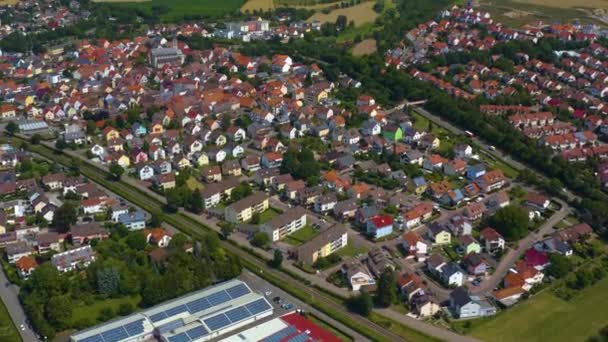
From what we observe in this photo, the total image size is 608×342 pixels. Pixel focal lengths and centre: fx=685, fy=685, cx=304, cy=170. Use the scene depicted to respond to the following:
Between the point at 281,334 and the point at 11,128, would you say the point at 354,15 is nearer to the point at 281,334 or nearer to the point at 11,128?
the point at 11,128

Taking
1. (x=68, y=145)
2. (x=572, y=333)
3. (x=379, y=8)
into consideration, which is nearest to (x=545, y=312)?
(x=572, y=333)

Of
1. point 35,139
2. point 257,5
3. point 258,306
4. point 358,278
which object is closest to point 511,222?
point 358,278

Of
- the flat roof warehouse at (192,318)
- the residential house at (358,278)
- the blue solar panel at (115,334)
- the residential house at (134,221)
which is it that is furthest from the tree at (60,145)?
the residential house at (358,278)

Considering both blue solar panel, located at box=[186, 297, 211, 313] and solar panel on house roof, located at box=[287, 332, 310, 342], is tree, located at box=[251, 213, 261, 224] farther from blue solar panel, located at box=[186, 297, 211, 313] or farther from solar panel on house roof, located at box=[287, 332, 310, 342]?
solar panel on house roof, located at box=[287, 332, 310, 342]

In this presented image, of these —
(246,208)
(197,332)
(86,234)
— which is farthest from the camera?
(246,208)

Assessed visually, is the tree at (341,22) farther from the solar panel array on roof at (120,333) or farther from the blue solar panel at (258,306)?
the solar panel array on roof at (120,333)

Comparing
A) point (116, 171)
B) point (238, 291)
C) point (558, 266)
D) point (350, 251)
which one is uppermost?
point (116, 171)

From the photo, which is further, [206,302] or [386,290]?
[386,290]

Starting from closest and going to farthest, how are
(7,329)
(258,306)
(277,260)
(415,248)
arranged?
(7,329) → (258,306) → (277,260) → (415,248)
